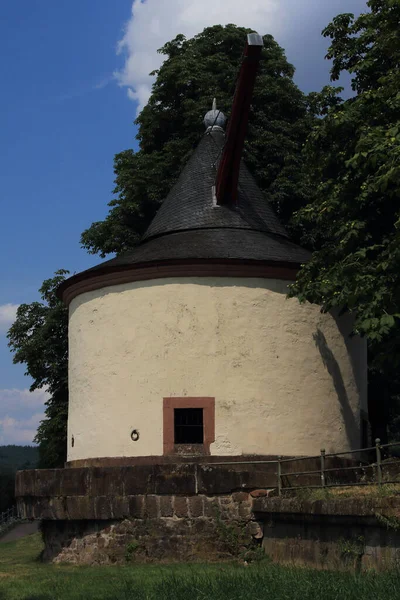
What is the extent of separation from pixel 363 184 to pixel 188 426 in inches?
233

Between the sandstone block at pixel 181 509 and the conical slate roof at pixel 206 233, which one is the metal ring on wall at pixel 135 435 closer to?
the sandstone block at pixel 181 509

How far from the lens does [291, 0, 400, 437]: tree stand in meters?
15.0

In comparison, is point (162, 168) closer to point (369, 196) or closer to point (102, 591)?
point (369, 196)

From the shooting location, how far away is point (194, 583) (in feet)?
38.3

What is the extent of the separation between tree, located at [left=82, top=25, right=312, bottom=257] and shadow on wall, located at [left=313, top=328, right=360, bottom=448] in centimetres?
983

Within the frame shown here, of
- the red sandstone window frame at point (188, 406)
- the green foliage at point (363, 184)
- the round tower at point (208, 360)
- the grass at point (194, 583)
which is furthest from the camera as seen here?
the round tower at point (208, 360)

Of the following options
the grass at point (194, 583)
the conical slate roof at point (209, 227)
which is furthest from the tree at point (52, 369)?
the grass at point (194, 583)

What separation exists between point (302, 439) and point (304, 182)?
1182 centimetres

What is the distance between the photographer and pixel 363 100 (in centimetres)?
1717

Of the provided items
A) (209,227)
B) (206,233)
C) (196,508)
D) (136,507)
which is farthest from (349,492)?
(209,227)

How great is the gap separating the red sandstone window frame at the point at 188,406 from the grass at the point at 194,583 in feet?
9.15


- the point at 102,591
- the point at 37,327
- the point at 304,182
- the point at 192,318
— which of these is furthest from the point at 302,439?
the point at 37,327

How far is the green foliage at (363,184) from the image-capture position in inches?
592

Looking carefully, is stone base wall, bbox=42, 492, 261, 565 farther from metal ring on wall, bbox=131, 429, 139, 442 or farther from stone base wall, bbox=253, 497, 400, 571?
metal ring on wall, bbox=131, 429, 139, 442
